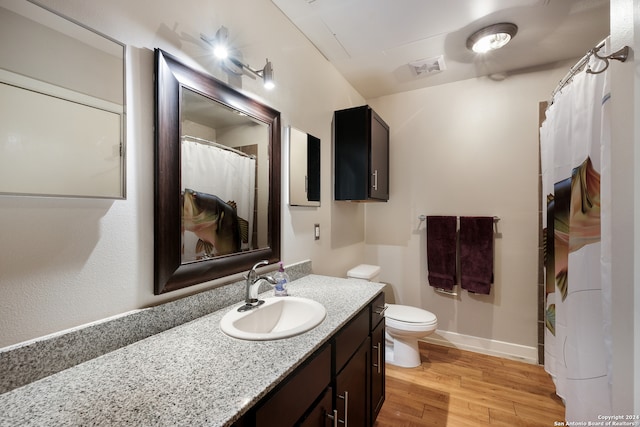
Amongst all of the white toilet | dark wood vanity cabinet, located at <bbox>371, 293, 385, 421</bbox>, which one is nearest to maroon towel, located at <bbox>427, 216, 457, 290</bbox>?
the white toilet

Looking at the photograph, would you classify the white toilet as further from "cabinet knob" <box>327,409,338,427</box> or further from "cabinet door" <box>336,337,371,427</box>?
"cabinet knob" <box>327,409,338,427</box>

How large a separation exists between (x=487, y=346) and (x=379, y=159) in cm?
193

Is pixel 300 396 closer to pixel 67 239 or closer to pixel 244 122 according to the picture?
pixel 67 239

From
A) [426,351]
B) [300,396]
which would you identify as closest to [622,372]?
[300,396]

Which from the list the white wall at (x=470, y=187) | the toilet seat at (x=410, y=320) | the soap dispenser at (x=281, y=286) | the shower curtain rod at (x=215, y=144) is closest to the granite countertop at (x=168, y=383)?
the soap dispenser at (x=281, y=286)

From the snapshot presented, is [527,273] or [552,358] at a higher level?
[527,273]

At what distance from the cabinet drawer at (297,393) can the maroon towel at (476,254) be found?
1869 mm

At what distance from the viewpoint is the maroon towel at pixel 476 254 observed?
2314 millimetres

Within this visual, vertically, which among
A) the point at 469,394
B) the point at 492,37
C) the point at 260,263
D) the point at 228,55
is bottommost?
the point at 469,394

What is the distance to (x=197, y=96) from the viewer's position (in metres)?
1.14

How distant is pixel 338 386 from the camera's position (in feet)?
3.52

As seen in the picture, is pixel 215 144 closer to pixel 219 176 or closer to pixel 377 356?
pixel 219 176

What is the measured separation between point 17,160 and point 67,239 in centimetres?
23

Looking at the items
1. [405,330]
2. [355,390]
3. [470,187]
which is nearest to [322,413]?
[355,390]
